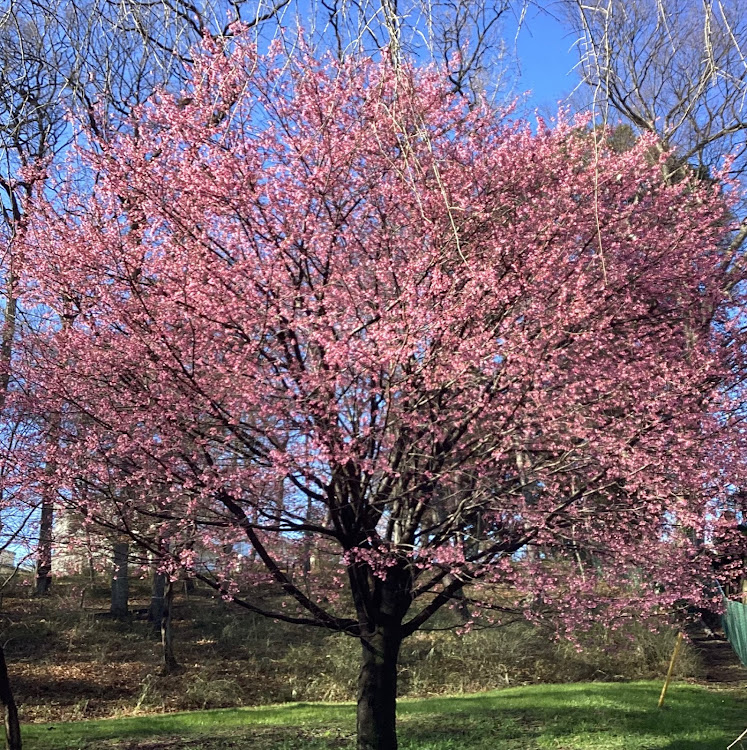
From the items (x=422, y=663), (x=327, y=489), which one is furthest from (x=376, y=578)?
(x=422, y=663)

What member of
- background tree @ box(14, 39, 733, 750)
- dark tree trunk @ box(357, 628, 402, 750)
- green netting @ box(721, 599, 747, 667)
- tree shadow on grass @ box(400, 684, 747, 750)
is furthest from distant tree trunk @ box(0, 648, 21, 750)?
green netting @ box(721, 599, 747, 667)

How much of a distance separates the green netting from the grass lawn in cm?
104

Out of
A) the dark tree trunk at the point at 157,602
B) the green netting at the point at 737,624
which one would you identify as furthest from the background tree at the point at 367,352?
the dark tree trunk at the point at 157,602

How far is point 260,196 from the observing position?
20.3 feet

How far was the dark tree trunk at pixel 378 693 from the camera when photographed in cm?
657

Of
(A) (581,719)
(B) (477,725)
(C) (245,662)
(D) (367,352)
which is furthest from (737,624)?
(C) (245,662)

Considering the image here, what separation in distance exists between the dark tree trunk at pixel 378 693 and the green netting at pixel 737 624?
13.3 ft

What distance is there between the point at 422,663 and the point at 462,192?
11.5 m

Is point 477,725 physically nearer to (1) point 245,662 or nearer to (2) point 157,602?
(1) point 245,662

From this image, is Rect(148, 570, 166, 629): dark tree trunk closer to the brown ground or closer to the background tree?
the brown ground

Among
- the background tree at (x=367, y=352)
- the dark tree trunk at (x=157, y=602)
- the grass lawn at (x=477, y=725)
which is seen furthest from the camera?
the dark tree trunk at (x=157, y=602)

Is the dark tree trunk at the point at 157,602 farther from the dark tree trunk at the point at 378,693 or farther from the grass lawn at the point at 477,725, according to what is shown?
the dark tree trunk at the point at 378,693

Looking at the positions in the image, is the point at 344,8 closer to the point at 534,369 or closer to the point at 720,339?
the point at 534,369

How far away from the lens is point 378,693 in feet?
21.8
